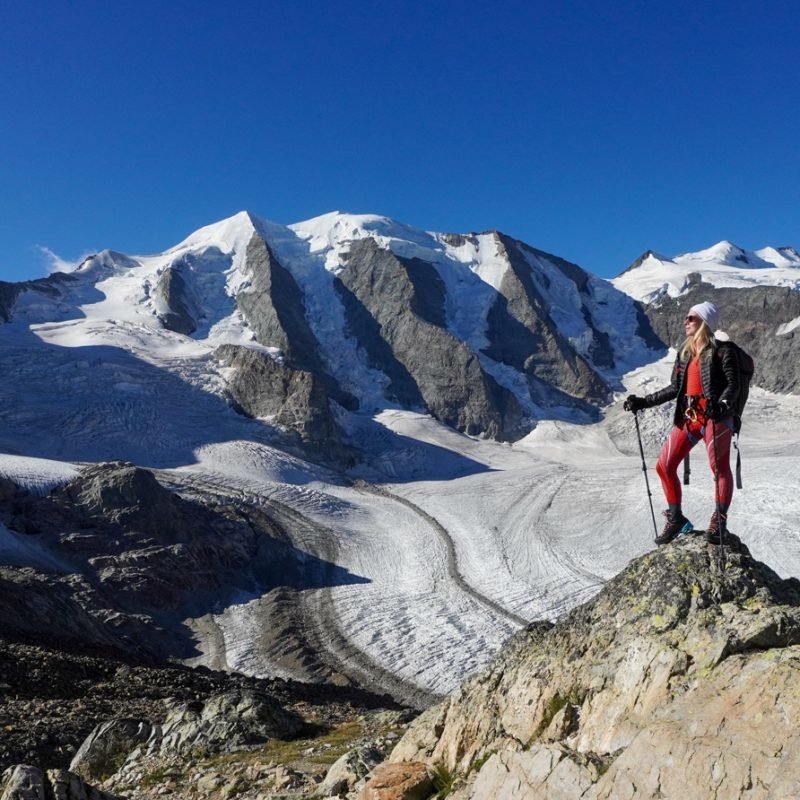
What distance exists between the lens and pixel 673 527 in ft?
25.1

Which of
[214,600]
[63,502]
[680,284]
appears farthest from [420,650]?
[680,284]

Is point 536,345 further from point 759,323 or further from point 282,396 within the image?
point 282,396

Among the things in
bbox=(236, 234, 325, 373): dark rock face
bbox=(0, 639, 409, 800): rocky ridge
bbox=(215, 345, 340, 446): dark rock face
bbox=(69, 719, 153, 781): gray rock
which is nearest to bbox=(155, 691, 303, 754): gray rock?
bbox=(0, 639, 409, 800): rocky ridge

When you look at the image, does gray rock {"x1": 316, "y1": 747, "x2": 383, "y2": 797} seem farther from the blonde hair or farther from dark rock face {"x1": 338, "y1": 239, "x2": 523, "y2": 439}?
dark rock face {"x1": 338, "y1": 239, "x2": 523, "y2": 439}

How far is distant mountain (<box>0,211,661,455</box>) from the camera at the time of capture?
91062 mm

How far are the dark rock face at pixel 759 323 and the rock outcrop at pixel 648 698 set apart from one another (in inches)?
4106

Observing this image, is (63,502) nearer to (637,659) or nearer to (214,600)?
(214,600)

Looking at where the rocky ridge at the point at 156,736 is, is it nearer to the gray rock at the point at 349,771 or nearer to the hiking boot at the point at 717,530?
the gray rock at the point at 349,771

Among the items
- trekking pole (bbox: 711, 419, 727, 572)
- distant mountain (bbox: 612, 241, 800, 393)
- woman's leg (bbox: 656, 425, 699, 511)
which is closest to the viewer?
trekking pole (bbox: 711, 419, 727, 572)

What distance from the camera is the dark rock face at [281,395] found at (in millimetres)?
80875

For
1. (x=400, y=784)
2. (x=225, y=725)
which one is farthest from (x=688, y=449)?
(x=225, y=725)

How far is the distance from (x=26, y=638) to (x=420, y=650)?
51.4 feet

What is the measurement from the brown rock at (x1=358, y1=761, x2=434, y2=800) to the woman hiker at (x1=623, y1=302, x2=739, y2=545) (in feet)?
10.7

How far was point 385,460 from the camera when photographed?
266 ft
